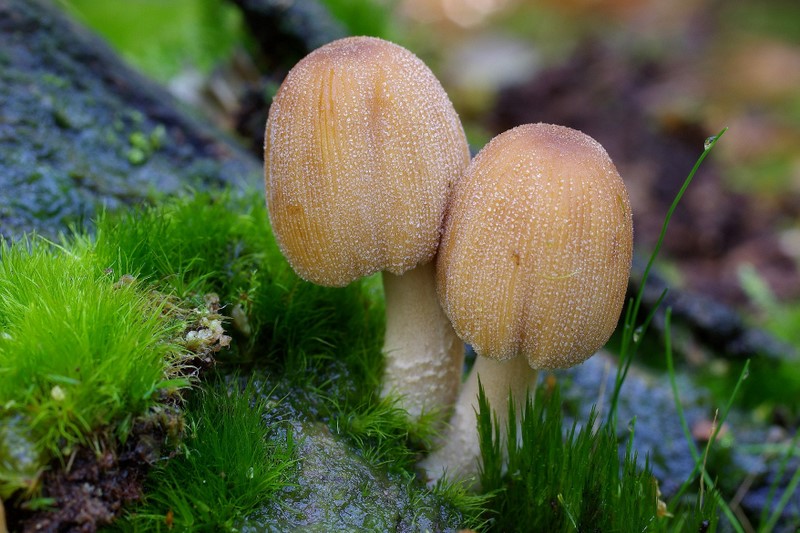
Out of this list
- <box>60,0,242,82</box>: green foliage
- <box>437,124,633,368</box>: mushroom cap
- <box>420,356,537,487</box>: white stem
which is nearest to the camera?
<box>437,124,633,368</box>: mushroom cap

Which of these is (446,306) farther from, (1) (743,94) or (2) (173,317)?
(1) (743,94)

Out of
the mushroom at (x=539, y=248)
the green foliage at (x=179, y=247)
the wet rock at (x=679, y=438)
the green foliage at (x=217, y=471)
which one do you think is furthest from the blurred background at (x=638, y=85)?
the green foliage at (x=217, y=471)

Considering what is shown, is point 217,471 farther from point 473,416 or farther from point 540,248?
point 540,248

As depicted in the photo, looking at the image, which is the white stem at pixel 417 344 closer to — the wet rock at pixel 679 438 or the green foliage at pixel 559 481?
the green foliage at pixel 559 481

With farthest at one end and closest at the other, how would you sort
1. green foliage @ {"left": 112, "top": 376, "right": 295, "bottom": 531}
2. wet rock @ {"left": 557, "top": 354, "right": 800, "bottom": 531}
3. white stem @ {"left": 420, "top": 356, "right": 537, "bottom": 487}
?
wet rock @ {"left": 557, "top": 354, "right": 800, "bottom": 531}, white stem @ {"left": 420, "top": 356, "right": 537, "bottom": 487}, green foliage @ {"left": 112, "top": 376, "right": 295, "bottom": 531}

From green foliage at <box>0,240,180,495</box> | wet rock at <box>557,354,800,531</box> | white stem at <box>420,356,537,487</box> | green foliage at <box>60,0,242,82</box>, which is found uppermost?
green foliage at <box>60,0,242,82</box>

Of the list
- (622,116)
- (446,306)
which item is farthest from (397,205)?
(622,116)

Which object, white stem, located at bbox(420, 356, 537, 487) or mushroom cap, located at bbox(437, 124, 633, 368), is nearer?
mushroom cap, located at bbox(437, 124, 633, 368)

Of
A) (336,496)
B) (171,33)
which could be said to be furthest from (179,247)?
(171,33)

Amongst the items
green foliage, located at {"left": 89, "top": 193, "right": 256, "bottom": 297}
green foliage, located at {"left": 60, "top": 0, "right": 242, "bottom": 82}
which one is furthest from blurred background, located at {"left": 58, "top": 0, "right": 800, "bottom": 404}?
green foliage, located at {"left": 89, "top": 193, "right": 256, "bottom": 297}

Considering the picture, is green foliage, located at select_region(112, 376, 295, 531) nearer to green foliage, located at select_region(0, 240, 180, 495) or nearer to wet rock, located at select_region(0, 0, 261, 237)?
green foliage, located at select_region(0, 240, 180, 495)
